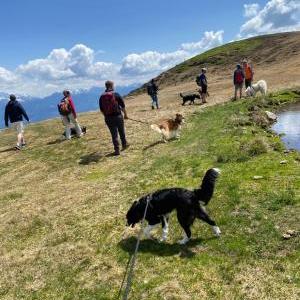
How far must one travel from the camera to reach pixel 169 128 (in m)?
22.9

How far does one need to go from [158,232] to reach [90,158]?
1119 centimetres

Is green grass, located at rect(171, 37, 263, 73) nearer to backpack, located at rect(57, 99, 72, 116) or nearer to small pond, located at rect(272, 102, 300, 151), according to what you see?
small pond, located at rect(272, 102, 300, 151)

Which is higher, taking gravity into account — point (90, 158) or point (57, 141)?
point (57, 141)

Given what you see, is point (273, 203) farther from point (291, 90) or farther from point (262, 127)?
point (291, 90)

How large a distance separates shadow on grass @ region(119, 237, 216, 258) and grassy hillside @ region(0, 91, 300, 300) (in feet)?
0.10

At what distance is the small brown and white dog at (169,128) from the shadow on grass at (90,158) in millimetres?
3399

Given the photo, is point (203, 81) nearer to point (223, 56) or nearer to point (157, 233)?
point (157, 233)

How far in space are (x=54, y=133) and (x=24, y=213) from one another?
17.9m

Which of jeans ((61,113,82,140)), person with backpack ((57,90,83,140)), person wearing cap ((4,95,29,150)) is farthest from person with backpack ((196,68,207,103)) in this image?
person wearing cap ((4,95,29,150))

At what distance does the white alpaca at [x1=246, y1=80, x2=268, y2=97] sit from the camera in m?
33.0

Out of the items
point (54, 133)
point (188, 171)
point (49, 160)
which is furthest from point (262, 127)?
point (54, 133)

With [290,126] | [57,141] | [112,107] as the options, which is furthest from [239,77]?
[112,107]

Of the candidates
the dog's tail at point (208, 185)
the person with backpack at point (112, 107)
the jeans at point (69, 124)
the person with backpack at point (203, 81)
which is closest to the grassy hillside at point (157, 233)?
the dog's tail at point (208, 185)

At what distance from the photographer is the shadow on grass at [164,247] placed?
34.5ft
